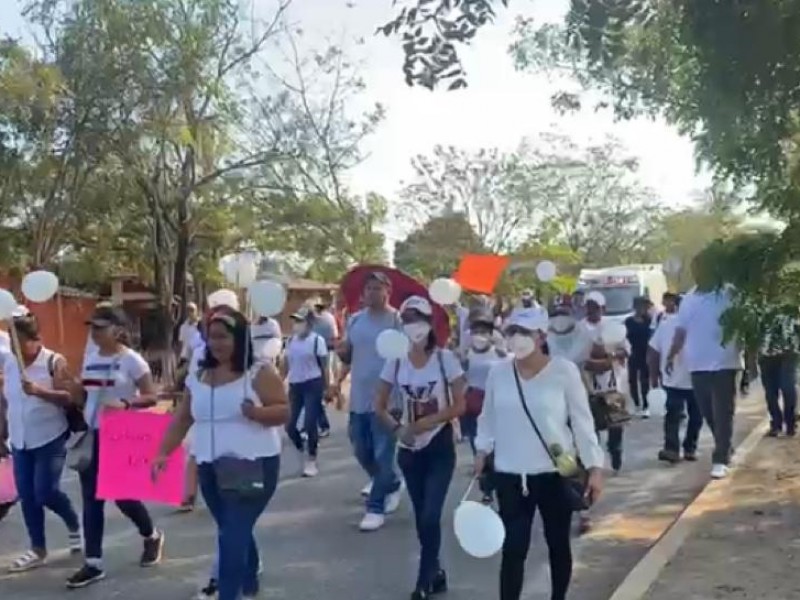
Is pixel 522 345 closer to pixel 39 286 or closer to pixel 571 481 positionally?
pixel 571 481

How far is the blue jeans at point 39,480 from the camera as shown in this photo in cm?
743

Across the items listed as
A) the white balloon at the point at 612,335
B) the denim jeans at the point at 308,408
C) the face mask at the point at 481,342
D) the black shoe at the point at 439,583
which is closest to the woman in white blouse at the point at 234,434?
the black shoe at the point at 439,583

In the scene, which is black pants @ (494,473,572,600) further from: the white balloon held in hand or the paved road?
the white balloon held in hand

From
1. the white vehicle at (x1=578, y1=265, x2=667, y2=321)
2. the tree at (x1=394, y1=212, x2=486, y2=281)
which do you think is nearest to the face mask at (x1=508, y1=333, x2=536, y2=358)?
the white vehicle at (x1=578, y1=265, x2=667, y2=321)

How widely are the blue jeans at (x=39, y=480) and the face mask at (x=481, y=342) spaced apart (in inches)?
144

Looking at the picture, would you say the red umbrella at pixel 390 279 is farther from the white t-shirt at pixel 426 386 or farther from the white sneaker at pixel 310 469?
the white sneaker at pixel 310 469

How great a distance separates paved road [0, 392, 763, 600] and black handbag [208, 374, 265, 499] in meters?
1.33

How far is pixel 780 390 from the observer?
12633 millimetres

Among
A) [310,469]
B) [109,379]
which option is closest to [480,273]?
[310,469]

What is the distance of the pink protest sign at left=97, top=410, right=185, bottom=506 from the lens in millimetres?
7125

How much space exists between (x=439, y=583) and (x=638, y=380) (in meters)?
11.0

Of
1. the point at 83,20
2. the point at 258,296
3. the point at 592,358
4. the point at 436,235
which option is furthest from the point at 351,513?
the point at 436,235

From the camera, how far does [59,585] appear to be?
7.15 metres

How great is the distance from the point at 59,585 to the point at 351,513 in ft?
8.78
